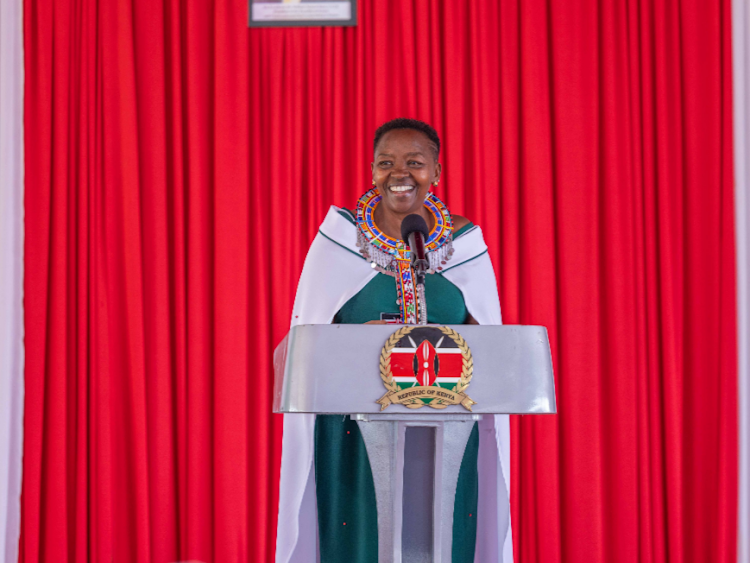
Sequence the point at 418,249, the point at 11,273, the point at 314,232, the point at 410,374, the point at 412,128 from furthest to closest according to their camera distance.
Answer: the point at 314,232
the point at 11,273
the point at 412,128
the point at 418,249
the point at 410,374

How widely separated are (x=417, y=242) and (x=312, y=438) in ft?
2.75

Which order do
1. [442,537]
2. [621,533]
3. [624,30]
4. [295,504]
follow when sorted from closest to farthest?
[442,537]
[295,504]
[621,533]
[624,30]

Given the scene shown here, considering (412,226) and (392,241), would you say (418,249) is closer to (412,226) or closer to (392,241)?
(412,226)

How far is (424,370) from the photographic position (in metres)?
1.43

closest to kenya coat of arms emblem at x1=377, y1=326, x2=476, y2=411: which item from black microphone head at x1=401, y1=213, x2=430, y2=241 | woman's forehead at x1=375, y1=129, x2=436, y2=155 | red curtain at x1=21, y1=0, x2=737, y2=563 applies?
black microphone head at x1=401, y1=213, x2=430, y2=241

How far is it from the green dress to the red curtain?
1308mm

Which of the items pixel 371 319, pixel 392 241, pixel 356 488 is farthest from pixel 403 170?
pixel 356 488

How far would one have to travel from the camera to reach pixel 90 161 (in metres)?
3.68

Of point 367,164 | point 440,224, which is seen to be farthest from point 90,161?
point 440,224

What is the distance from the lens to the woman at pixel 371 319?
222cm

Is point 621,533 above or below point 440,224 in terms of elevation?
below

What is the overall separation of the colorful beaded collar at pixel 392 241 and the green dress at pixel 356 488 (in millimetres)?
81

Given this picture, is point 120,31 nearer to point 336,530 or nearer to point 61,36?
point 61,36

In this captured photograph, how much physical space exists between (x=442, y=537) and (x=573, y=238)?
238cm
